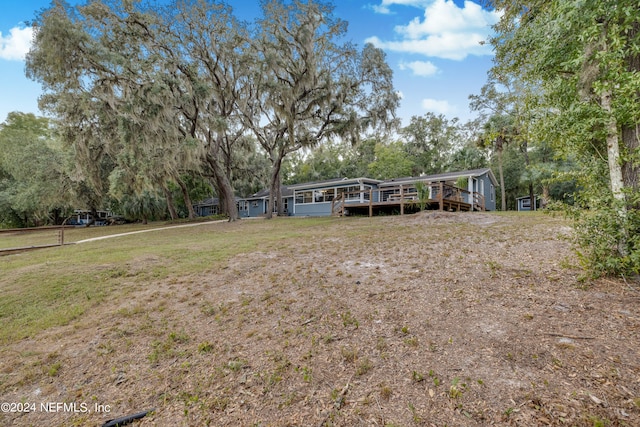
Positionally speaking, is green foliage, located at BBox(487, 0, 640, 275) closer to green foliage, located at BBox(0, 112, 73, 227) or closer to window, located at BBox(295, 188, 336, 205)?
window, located at BBox(295, 188, 336, 205)

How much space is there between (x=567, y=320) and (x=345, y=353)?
7.73 feet

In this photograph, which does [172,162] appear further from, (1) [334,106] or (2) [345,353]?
(2) [345,353]

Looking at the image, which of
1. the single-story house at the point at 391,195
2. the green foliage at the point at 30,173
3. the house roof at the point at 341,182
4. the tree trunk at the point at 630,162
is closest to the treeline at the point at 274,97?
the tree trunk at the point at 630,162

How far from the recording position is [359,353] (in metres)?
2.86

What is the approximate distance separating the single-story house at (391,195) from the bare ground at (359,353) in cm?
1020

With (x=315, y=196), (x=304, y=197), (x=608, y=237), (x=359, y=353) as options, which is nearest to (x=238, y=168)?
(x=304, y=197)

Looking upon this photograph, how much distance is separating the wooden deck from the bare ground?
9.61 meters

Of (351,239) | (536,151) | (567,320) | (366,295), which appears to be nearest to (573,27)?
(567,320)

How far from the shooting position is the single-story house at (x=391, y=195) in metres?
15.1

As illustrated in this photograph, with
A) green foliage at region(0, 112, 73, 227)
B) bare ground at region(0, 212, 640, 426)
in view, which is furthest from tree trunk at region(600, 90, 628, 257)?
green foliage at region(0, 112, 73, 227)

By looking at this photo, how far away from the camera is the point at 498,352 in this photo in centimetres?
259

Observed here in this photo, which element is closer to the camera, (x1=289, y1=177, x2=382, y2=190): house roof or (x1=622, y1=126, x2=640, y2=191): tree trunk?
(x1=622, y1=126, x2=640, y2=191): tree trunk

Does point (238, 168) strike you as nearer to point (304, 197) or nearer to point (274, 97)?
point (304, 197)

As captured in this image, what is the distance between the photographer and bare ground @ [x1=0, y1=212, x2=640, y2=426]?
212 centimetres
